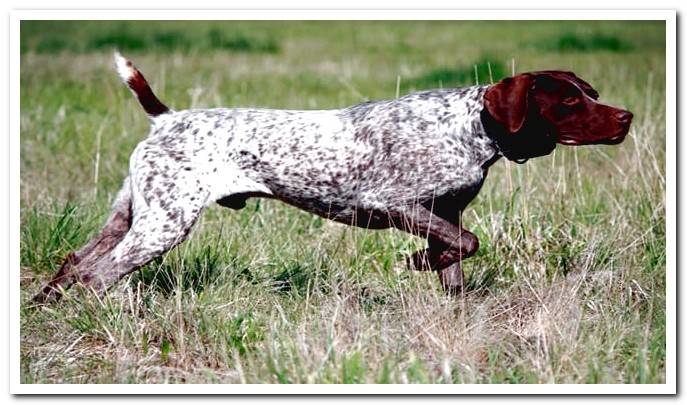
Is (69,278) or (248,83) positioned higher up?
(248,83)

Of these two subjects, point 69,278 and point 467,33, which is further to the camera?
point 467,33

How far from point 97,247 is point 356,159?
130 centimetres

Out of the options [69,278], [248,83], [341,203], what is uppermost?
[248,83]

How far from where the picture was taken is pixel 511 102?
4395 millimetres

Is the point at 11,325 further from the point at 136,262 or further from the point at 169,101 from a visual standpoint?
the point at 169,101

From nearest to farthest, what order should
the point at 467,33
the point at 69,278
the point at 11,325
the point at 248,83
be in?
the point at 11,325 → the point at 69,278 → the point at 248,83 → the point at 467,33

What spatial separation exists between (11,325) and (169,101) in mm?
4507

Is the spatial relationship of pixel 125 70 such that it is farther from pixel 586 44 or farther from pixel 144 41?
pixel 144 41

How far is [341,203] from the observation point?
4.75 meters

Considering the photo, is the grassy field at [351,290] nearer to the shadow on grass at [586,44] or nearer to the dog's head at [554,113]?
the dog's head at [554,113]

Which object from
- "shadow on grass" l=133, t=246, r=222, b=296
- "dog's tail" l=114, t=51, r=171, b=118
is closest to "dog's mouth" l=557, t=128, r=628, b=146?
"shadow on grass" l=133, t=246, r=222, b=296
